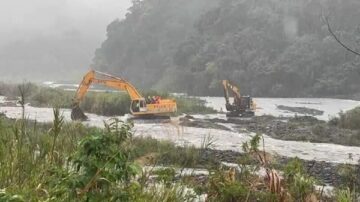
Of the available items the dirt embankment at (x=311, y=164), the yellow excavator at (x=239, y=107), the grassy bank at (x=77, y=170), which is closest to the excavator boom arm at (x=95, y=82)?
the dirt embankment at (x=311, y=164)

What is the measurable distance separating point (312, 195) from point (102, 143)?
342cm

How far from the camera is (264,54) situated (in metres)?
85.6

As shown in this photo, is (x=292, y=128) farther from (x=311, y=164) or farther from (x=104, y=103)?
(x=311, y=164)

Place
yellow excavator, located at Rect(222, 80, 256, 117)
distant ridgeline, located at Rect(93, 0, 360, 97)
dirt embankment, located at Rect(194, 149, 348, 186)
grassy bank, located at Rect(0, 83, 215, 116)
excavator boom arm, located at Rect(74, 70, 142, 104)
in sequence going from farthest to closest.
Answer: distant ridgeline, located at Rect(93, 0, 360, 97), yellow excavator, located at Rect(222, 80, 256, 117), grassy bank, located at Rect(0, 83, 215, 116), excavator boom arm, located at Rect(74, 70, 142, 104), dirt embankment, located at Rect(194, 149, 348, 186)

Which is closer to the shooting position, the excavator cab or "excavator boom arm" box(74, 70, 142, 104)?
"excavator boom arm" box(74, 70, 142, 104)

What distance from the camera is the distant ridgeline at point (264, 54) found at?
78.4 metres

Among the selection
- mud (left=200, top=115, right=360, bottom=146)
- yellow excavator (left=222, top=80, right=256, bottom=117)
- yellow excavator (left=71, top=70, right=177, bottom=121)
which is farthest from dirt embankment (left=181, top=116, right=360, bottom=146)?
yellow excavator (left=71, top=70, right=177, bottom=121)

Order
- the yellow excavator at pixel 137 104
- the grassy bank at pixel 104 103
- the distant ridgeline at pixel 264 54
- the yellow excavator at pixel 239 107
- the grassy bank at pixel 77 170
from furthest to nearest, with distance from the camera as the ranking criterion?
the distant ridgeline at pixel 264 54 → the yellow excavator at pixel 239 107 → the grassy bank at pixel 104 103 → the yellow excavator at pixel 137 104 → the grassy bank at pixel 77 170

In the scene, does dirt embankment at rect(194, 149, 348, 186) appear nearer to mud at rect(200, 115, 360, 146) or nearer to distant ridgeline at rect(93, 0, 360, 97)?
mud at rect(200, 115, 360, 146)

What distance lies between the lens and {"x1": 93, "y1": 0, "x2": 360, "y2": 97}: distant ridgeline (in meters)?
78.4

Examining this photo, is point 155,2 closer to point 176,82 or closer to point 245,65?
point 176,82

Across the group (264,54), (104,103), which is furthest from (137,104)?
(264,54)

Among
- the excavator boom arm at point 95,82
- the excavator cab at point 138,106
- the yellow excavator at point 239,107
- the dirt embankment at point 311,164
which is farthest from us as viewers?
the yellow excavator at point 239,107

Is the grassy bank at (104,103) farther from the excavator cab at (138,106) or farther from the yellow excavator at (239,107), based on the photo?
the excavator cab at (138,106)
